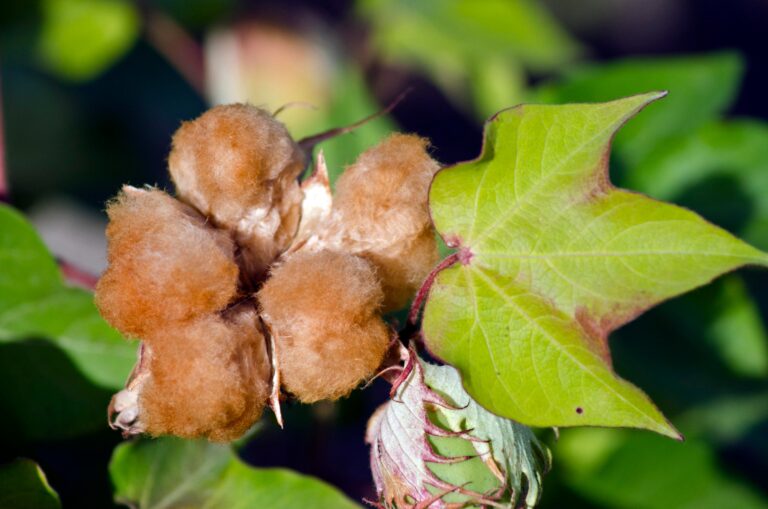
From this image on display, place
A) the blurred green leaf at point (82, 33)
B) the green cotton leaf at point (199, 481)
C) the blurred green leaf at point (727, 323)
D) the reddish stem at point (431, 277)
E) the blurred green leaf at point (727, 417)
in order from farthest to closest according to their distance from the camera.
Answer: the blurred green leaf at point (82, 33)
the blurred green leaf at point (727, 417)
the blurred green leaf at point (727, 323)
the green cotton leaf at point (199, 481)
the reddish stem at point (431, 277)

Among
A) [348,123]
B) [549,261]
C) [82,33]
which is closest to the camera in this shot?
[549,261]

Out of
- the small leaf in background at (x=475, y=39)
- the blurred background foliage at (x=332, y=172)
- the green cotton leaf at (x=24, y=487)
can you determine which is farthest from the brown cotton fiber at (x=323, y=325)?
the small leaf in background at (x=475, y=39)

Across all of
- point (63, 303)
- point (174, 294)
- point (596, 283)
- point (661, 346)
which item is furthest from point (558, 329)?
point (661, 346)

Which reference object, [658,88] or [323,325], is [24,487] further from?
[658,88]

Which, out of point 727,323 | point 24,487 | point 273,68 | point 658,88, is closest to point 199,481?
point 24,487

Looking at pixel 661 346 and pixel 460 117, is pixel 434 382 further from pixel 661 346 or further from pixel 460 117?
pixel 460 117

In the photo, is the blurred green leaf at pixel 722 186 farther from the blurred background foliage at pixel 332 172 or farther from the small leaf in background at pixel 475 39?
the small leaf in background at pixel 475 39
